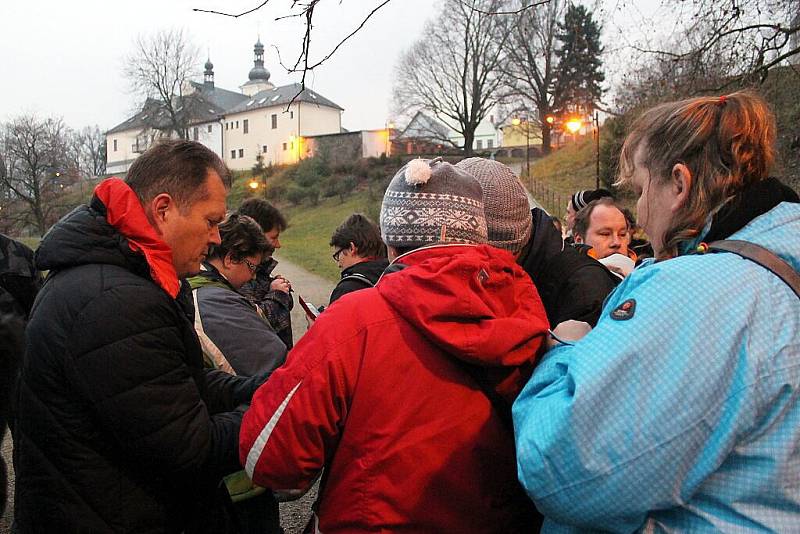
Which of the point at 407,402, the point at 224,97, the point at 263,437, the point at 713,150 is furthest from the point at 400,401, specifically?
the point at 224,97

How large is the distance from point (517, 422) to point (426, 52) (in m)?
43.1

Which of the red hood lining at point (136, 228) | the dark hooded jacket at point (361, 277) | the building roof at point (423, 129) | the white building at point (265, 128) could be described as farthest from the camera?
the white building at point (265, 128)

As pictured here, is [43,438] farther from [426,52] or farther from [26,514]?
[426,52]

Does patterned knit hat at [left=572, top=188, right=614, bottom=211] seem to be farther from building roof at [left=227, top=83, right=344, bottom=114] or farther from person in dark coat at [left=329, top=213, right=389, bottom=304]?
building roof at [left=227, top=83, right=344, bottom=114]

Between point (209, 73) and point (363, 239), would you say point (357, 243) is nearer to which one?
point (363, 239)

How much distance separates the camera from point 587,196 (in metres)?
5.05

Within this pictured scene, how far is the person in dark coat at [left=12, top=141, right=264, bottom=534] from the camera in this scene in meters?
1.72

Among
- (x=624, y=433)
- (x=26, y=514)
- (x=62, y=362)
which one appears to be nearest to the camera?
(x=624, y=433)

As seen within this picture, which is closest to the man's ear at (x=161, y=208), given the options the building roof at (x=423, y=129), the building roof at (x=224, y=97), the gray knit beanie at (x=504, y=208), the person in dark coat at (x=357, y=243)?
the gray knit beanie at (x=504, y=208)

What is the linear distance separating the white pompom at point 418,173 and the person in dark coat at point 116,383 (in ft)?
2.67

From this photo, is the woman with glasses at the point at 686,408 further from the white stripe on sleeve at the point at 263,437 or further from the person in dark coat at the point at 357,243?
the person in dark coat at the point at 357,243

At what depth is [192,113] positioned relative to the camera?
155 feet

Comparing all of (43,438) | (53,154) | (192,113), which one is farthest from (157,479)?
(192,113)

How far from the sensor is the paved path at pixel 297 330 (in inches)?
171
